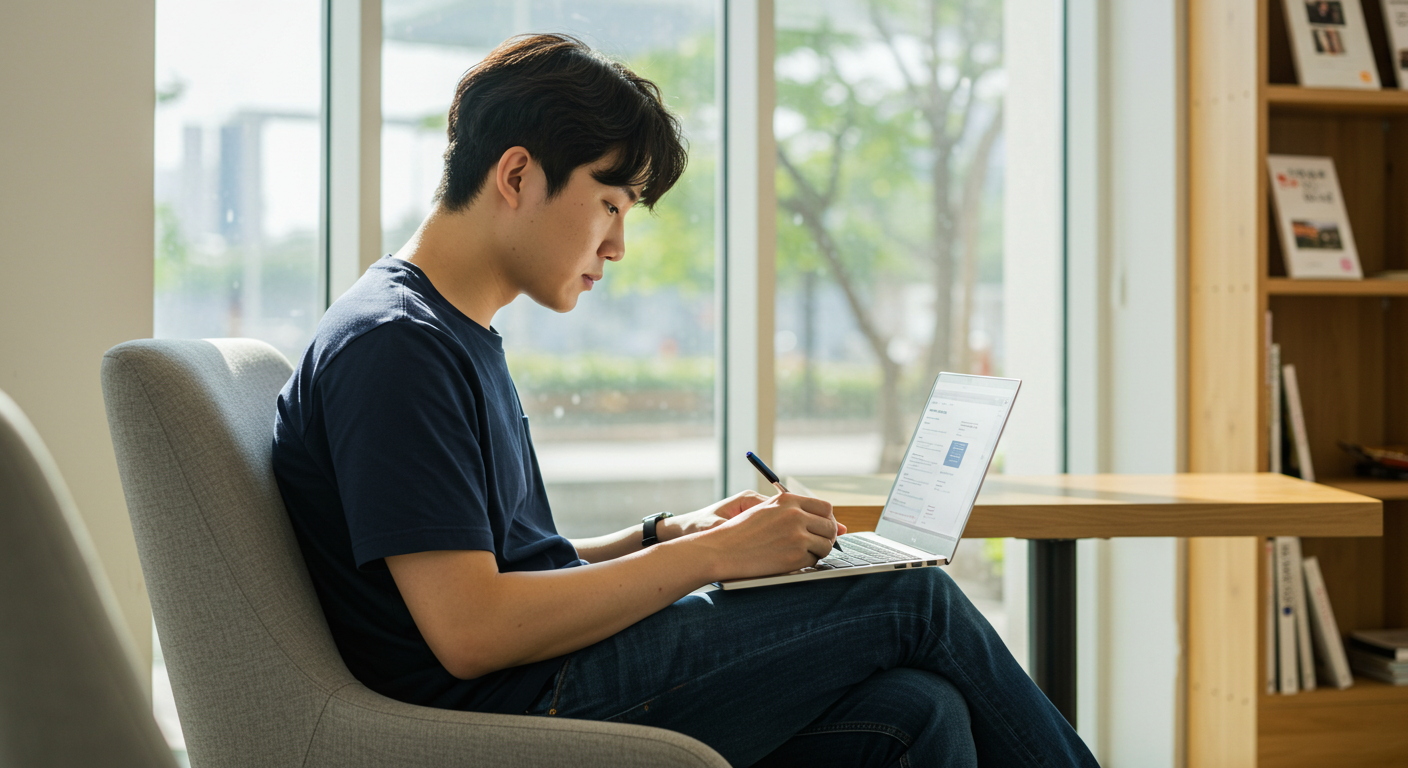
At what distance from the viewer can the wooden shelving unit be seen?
2049 millimetres

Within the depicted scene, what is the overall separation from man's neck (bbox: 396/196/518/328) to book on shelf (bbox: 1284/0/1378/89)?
6.24 feet

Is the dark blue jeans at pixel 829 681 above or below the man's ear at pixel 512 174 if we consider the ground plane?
below

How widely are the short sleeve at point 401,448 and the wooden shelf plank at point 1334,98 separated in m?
1.92

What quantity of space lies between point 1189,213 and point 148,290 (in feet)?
7.21

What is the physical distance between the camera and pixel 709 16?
2.29m

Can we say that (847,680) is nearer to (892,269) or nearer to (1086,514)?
(1086,514)

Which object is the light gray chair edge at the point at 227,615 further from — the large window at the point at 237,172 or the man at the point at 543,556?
the large window at the point at 237,172

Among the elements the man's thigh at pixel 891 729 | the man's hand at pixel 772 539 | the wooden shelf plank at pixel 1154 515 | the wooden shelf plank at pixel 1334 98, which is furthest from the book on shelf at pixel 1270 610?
the man's hand at pixel 772 539

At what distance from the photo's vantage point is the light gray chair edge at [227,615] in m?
0.93

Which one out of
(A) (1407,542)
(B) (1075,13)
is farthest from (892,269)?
(A) (1407,542)

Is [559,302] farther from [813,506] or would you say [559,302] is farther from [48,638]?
[48,638]

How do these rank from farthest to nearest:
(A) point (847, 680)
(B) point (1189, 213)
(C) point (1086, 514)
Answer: (B) point (1189, 213)
(C) point (1086, 514)
(A) point (847, 680)

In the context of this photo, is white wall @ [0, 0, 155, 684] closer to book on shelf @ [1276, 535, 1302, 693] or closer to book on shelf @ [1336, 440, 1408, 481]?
book on shelf @ [1276, 535, 1302, 693]

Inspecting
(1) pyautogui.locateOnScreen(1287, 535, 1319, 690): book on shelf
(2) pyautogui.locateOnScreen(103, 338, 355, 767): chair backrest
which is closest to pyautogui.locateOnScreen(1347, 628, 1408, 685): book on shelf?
(1) pyautogui.locateOnScreen(1287, 535, 1319, 690): book on shelf
